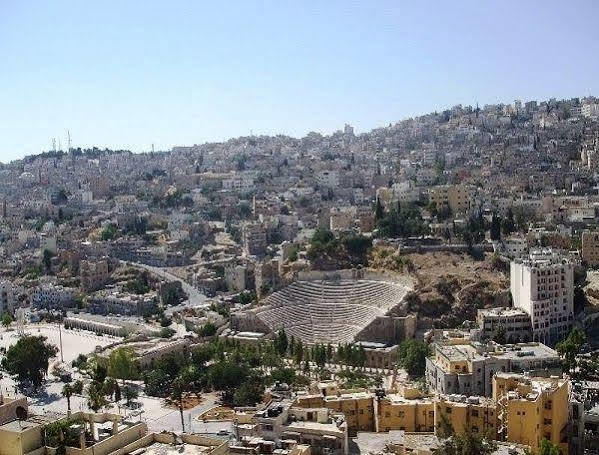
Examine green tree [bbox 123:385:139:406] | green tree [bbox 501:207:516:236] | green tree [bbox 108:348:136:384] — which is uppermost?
green tree [bbox 501:207:516:236]

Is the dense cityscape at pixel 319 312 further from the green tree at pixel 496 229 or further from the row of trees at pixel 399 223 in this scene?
the green tree at pixel 496 229

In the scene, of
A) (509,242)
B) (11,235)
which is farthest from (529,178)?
(11,235)

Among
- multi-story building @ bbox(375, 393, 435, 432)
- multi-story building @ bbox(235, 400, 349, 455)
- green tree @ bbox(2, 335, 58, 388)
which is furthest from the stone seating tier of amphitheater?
multi-story building @ bbox(235, 400, 349, 455)

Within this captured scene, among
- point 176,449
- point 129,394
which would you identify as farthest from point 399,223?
point 176,449

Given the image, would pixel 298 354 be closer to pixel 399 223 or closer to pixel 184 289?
pixel 399 223

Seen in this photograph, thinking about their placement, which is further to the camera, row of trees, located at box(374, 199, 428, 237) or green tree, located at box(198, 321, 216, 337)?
row of trees, located at box(374, 199, 428, 237)

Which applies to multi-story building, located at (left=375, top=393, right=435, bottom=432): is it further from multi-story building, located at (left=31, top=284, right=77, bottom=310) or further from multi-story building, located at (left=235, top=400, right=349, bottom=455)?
multi-story building, located at (left=31, top=284, right=77, bottom=310)
